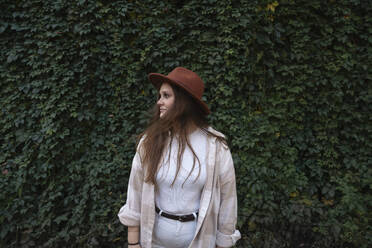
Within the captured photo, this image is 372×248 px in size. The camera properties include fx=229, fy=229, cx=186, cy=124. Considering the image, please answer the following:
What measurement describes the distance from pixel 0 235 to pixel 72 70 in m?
2.36

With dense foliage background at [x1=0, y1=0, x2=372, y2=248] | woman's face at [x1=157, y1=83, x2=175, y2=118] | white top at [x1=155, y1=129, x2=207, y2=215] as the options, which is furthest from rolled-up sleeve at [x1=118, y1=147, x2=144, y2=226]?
dense foliage background at [x1=0, y1=0, x2=372, y2=248]

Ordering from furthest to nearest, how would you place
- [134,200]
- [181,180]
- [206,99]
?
[206,99], [134,200], [181,180]

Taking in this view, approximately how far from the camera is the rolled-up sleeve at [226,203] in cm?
146

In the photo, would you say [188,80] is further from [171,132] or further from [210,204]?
[210,204]

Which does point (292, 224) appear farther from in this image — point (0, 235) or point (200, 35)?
point (0, 235)

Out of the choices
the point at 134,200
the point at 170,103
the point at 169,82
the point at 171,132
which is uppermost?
the point at 169,82

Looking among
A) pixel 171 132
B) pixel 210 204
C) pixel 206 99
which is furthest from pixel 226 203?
pixel 206 99

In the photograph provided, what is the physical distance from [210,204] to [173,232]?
29cm

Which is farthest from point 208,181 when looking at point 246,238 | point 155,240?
point 246,238

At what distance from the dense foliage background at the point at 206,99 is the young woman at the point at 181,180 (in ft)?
5.16

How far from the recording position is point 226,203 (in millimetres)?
1479

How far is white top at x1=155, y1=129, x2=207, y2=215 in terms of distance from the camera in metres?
1.39

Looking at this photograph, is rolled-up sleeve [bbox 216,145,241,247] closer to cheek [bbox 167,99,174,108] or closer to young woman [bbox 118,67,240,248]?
young woman [bbox 118,67,240,248]

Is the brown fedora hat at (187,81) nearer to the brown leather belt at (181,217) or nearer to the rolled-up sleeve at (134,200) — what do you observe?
the rolled-up sleeve at (134,200)
